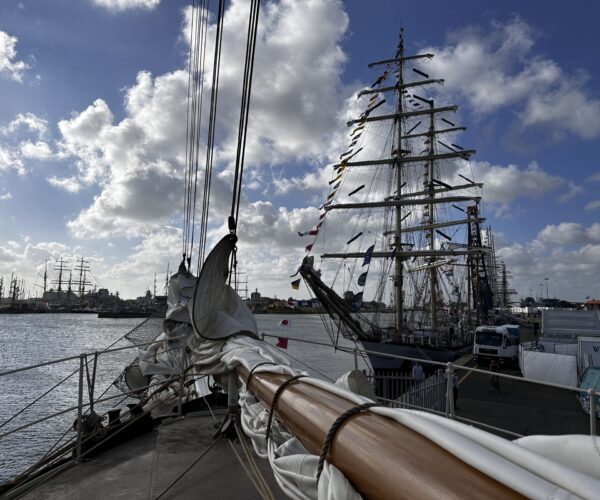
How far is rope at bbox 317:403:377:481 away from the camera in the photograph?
1758mm

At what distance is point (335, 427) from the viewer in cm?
178

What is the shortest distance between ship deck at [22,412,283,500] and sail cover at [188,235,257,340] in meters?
1.22

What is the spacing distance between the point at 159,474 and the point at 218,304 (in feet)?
7.37

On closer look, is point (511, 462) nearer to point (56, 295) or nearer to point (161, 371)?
point (161, 371)

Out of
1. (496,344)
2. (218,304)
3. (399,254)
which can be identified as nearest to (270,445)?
(218,304)

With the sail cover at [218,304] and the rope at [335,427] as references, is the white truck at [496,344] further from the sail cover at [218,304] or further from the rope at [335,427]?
the rope at [335,427]

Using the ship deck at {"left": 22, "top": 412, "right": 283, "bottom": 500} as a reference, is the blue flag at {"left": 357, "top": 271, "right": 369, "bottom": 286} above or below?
above

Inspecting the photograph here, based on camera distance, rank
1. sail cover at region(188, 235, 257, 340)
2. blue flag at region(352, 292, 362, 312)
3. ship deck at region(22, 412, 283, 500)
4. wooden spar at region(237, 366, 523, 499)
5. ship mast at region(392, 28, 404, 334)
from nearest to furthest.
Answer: wooden spar at region(237, 366, 523, 499) → ship deck at region(22, 412, 283, 500) → sail cover at region(188, 235, 257, 340) → blue flag at region(352, 292, 362, 312) → ship mast at region(392, 28, 404, 334)

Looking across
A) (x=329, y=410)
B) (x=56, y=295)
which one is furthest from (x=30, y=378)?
(x=56, y=295)

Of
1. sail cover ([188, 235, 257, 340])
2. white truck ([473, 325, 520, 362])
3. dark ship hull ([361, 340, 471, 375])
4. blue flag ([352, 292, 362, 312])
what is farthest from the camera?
blue flag ([352, 292, 362, 312])

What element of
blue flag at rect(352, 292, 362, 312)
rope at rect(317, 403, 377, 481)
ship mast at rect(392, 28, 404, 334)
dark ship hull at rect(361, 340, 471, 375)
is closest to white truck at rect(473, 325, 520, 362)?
dark ship hull at rect(361, 340, 471, 375)

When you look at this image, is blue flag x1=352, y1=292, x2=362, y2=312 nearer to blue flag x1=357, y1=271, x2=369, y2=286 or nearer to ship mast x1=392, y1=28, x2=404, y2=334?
blue flag x1=357, y1=271, x2=369, y2=286

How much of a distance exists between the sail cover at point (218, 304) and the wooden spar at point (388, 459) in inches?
128

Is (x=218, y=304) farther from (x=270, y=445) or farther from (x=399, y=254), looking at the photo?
(x=399, y=254)
